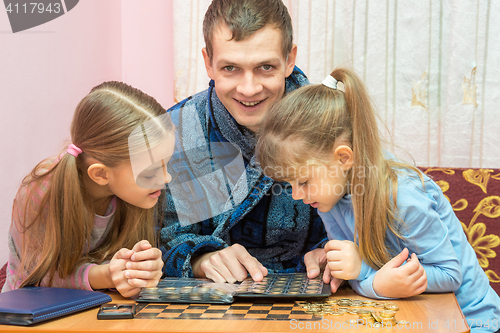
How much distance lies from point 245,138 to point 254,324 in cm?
74

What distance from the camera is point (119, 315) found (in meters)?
0.84

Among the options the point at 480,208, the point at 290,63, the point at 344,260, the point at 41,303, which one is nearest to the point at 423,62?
the point at 480,208

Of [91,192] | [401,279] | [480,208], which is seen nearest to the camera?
[401,279]

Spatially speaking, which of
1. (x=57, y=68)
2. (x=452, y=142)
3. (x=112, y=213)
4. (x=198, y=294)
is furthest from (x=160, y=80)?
(x=198, y=294)

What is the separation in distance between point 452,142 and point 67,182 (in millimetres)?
1611

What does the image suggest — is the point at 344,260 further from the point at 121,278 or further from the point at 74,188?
the point at 74,188

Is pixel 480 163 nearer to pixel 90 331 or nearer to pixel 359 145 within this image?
pixel 359 145

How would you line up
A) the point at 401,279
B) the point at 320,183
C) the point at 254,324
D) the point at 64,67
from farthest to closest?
the point at 64,67 → the point at 320,183 → the point at 401,279 → the point at 254,324

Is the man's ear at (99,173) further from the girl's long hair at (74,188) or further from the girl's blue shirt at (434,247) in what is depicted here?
the girl's blue shirt at (434,247)

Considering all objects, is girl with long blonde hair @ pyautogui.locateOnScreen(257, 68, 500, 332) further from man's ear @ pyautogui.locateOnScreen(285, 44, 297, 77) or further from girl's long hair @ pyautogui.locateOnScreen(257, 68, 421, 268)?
man's ear @ pyautogui.locateOnScreen(285, 44, 297, 77)

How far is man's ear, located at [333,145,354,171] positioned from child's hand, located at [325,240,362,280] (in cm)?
17

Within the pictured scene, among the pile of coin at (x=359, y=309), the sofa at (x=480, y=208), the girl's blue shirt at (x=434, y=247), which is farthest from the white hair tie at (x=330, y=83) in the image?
the sofa at (x=480, y=208)

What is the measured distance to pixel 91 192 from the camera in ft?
3.93

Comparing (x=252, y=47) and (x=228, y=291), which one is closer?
(x=228, y=291)
